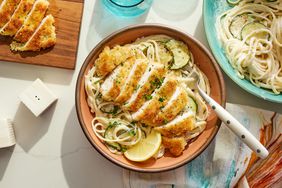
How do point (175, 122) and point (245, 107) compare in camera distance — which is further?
point (245, 107)

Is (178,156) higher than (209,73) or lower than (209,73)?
lower

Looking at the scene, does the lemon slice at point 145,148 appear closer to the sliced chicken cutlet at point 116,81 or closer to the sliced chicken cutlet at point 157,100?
the sliced chicken cutlet at point 157,100

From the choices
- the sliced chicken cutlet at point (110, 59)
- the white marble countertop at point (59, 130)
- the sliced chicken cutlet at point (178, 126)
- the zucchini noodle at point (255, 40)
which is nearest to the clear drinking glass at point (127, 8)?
the white marble countertop at point (59, 130)

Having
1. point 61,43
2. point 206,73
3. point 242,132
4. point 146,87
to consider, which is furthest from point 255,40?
point 61,43

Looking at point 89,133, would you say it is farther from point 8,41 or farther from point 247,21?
point 247,21

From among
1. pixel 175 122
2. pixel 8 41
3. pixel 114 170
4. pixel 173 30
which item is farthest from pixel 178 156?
pixel 8 41

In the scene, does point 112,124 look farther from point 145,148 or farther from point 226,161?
point 226,161

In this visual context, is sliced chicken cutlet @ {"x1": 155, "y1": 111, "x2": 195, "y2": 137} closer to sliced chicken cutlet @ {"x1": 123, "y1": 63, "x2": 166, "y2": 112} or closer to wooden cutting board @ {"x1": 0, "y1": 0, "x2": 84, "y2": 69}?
sliced chicken cutlet @ {"x1": 123, "y1": 63, "x2": 166, "y2": 112}
